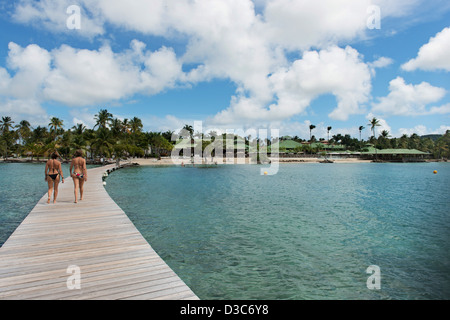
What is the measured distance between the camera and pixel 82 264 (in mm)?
5215

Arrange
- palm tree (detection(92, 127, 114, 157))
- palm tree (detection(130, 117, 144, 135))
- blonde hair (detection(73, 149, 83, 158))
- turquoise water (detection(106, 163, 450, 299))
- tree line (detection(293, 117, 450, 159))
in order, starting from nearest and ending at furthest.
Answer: turquoise water (detection(106, 163, 450, 299))
blonde hair (detection(73, 149, 83, 158))
palm tree (detection(92, 127, 114, 157))
palm tree (detection(130, 117, 144, 135))
tree line (detection(293, 117, 450, 159))

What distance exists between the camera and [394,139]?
114 meters

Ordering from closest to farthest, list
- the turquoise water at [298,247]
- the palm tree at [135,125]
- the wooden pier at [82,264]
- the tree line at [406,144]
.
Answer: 1. the wooden pier at [82,264]
2. the turquoise water at [298,247]
3. the palm tree at [135,125]
4. the tree line at [406,144]

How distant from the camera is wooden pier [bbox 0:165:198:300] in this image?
4164 mm

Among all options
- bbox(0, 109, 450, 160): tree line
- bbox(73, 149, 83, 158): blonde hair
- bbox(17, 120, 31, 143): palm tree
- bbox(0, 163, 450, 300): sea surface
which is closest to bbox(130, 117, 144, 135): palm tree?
bbox(0, 109, 450, 160): tree line

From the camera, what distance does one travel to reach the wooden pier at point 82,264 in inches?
164

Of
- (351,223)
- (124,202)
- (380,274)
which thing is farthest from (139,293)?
(124,202)

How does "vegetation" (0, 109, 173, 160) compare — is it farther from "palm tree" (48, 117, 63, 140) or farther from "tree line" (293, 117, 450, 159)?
"tree line" (293, 117, 450, 159)

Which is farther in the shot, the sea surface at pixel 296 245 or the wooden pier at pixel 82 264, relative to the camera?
the sea surface at pixel 296 245

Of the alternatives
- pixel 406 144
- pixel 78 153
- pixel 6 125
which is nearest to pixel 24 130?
pixel 6 125

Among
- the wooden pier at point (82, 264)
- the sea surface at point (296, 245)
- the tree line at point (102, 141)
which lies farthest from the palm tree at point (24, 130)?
the wooden pier at point (82, 264)

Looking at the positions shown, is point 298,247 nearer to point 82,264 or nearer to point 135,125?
point 82,264

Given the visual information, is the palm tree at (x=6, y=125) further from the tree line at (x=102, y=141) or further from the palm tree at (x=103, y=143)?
the palm tree at (x=103, y=143)

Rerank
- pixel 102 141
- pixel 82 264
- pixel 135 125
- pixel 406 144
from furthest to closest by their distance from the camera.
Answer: pixel 406 144
pixel 135 125
pixel 102 141
pixel 82 264
